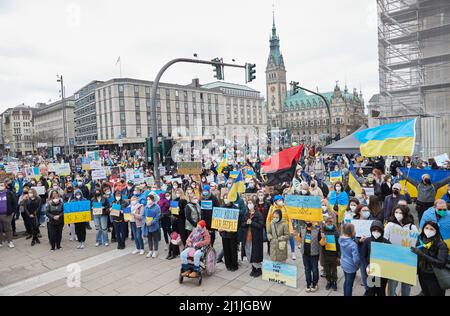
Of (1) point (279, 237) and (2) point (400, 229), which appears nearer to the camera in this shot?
(2) point (400, 229)

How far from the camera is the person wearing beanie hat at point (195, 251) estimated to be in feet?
22.7

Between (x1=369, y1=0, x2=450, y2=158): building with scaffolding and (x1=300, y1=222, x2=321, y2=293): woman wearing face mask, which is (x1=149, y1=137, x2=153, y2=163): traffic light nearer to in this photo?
(x1=300, y1=222, x2=321, y2=293): woman wearing face mask

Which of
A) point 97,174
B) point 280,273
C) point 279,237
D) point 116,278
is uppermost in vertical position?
point 97,174

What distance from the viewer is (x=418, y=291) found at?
6.19m

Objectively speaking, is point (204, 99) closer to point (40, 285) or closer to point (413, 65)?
point (413, 65)

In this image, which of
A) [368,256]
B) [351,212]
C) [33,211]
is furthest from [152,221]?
[368,256]

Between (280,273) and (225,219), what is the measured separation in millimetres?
1752

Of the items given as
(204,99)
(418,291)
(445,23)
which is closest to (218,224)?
(418,291)

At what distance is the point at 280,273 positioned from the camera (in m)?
6.80

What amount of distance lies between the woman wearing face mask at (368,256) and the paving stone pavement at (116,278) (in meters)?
0.55

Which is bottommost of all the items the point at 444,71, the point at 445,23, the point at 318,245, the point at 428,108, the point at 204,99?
the point at 318,245

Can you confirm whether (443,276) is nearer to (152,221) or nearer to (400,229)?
(400,229)
